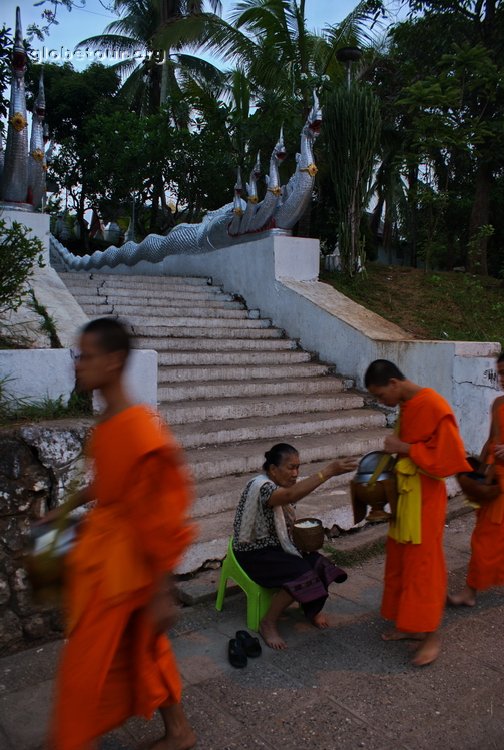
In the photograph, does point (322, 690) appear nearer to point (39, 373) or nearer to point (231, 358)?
point (39, 373)

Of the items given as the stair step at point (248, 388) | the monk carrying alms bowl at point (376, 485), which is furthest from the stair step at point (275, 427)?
the monk carrying alms bowl at point (376, 485)

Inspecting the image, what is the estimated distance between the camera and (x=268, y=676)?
9.93ft

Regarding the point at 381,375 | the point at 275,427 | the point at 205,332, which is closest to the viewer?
the point at 381,375

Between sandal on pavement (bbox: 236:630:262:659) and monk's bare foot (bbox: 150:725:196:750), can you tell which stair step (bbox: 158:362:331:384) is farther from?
monk's bare foot (bbox: 150:725:196:750)

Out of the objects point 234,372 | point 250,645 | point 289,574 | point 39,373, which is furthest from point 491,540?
point 234,372

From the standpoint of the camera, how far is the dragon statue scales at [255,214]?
8.20 meters

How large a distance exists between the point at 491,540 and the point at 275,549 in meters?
1.39

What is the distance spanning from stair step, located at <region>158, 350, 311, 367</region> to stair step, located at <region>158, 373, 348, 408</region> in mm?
337

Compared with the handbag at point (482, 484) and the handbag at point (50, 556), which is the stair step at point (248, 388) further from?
the handbag at point (50, 556)

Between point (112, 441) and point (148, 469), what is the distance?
0.16 meters

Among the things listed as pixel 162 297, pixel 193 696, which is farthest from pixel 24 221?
pixel 193 696

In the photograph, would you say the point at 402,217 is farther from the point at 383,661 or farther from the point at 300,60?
the point at 383,661

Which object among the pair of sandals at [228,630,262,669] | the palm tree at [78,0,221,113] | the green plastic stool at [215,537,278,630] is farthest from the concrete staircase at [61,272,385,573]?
the palm tree at [78,0,221,113]

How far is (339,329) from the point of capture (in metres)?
7.17
